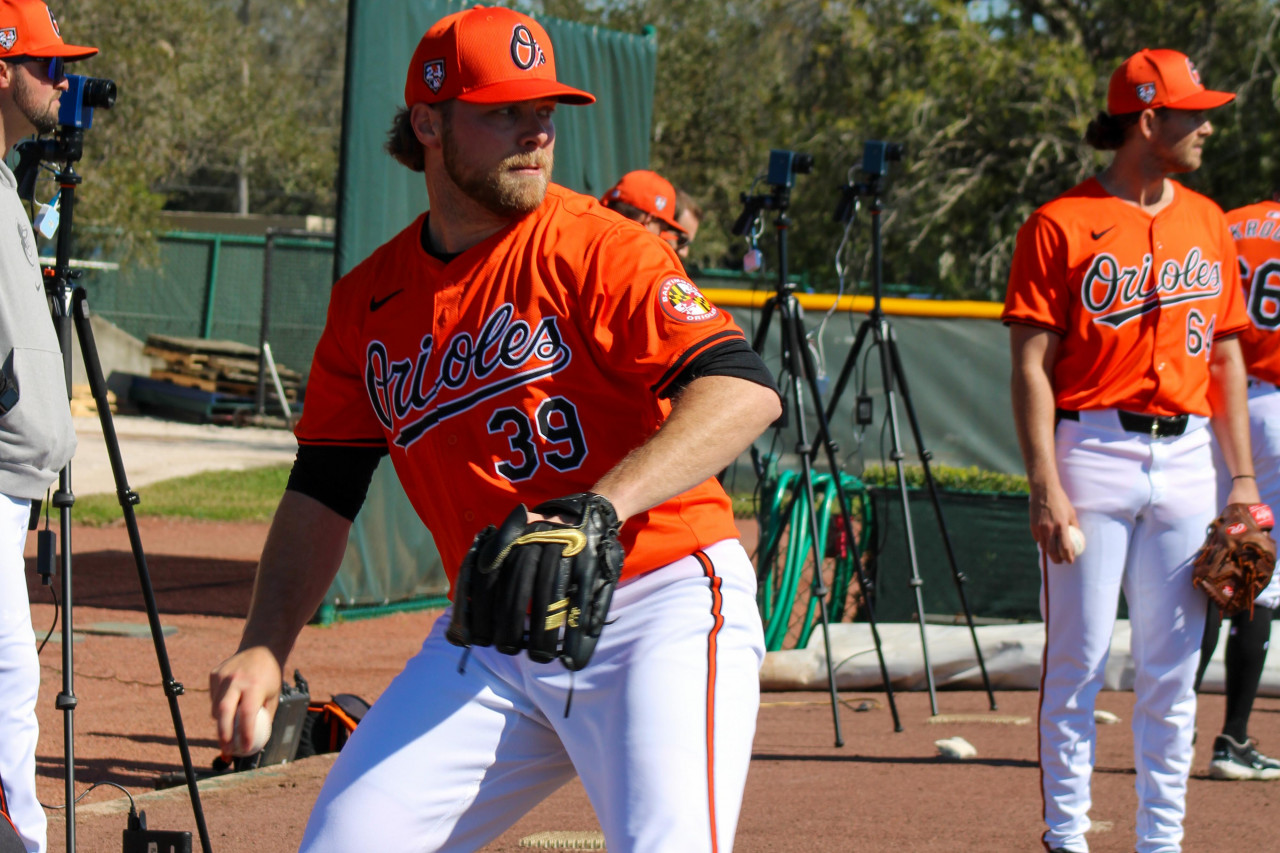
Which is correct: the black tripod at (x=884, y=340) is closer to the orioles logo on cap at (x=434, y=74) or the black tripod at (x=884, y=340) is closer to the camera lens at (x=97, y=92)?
Answer: the camera lens at (x=97, y=92)

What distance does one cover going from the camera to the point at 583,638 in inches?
83.9

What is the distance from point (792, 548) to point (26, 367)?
443 centimetres

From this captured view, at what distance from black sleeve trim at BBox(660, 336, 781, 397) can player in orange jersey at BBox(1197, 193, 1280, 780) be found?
349cm

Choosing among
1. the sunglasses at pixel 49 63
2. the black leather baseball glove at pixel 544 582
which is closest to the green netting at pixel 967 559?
the sunglasses at pixel 49 63

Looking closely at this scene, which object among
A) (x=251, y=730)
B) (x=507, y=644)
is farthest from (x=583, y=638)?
(x=251, y=730)

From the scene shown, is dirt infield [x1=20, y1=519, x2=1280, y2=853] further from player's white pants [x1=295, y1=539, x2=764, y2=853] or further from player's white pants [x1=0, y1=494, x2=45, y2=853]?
player's white pants [x1=295, y1=539, x2=764, y2=853]

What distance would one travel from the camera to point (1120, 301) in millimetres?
4102

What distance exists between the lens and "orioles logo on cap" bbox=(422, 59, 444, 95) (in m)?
2.63

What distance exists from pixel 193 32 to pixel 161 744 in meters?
23.2

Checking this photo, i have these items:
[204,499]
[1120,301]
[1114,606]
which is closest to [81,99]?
[1120,301]

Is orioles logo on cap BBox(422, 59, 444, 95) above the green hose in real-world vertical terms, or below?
above

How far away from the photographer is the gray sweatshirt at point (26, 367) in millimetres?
3367

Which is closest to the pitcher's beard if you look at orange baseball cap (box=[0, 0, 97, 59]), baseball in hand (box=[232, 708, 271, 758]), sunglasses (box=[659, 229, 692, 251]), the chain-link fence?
baseball in hand (box=[232, 708, 271, 758])

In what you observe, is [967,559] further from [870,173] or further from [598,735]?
[598,735]
